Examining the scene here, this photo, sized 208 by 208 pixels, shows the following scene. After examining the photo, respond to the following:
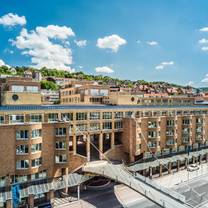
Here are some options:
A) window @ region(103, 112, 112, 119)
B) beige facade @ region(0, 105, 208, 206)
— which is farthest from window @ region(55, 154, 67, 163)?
window @ region(103, 112, 112, 119)

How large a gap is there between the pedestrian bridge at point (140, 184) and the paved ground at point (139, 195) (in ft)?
13.9

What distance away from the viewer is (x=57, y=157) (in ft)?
160

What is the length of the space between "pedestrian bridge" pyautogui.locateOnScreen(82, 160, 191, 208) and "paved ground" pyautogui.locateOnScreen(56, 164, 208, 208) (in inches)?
167

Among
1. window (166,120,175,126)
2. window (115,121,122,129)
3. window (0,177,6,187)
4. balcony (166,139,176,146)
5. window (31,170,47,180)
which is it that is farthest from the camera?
window (166,120,175,126)

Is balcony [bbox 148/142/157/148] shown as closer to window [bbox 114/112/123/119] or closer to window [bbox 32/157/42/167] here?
window [bbox 114/112/123/119]

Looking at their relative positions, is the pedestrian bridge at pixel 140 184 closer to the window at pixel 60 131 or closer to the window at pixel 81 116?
the window at pixel 60 131

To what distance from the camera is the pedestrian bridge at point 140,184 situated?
Answer: 134 ft

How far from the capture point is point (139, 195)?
170ft

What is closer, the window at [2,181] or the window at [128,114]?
the window at [2,181]

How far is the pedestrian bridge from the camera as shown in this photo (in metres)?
40.9

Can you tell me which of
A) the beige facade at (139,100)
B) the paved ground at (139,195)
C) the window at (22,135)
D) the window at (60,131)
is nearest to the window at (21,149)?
the window at (22,135)

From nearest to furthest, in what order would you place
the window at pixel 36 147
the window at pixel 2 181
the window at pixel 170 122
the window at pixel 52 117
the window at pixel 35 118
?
the window at pixel 2 181, the window at pixel 36 147, the window at pixel 35 118, the window at pixel 52 117, the window at pixel 170 122

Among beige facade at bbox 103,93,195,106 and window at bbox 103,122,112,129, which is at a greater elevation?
beige facade at bbox 103,93,195,106

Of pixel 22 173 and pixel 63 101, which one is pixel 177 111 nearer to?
pixel 63 101
